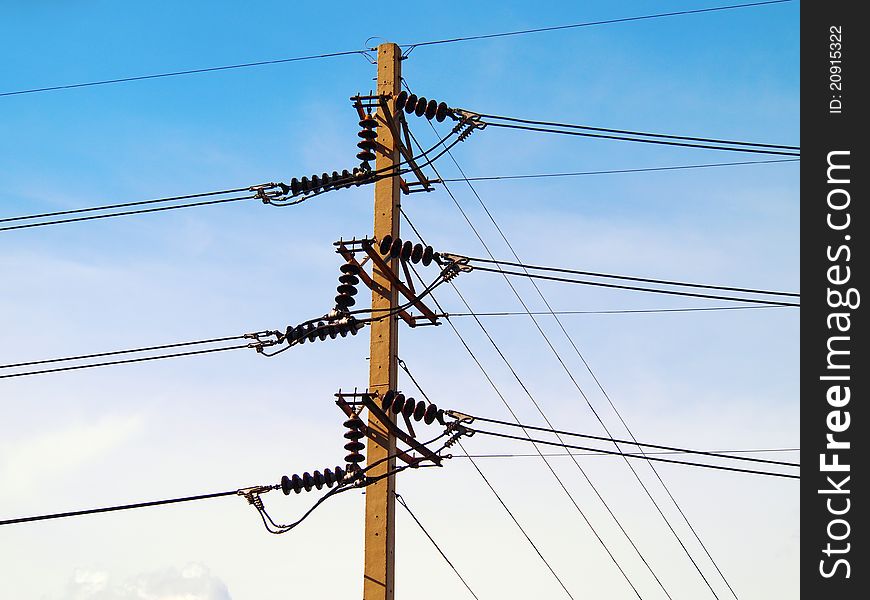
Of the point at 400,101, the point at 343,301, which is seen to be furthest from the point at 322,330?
the point at 400,101

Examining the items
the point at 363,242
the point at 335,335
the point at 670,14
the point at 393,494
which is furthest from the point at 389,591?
the point at 670,14

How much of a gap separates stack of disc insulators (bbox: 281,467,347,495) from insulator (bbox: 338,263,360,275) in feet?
8.52

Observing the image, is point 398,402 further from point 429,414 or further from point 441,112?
point 441,112

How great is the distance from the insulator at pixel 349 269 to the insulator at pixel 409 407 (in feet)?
6.24

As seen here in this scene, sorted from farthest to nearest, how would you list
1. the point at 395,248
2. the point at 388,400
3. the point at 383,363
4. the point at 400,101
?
the point at 400,101 → the point at 395,248 → the point at 383,363 → the point at 388,400

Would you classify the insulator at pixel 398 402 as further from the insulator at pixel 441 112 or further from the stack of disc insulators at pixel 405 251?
the insulator at pixel 441 112

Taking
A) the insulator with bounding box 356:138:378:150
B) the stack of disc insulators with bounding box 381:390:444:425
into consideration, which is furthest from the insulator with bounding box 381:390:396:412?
the insulator with bounding box 356:138:378:150

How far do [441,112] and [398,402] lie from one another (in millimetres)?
4620

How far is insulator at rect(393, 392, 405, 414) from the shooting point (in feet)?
47.1

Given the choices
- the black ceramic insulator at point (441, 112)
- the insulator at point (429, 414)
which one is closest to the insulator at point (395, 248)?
the insulator at point (429, 414)

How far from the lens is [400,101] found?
1612 centimetres

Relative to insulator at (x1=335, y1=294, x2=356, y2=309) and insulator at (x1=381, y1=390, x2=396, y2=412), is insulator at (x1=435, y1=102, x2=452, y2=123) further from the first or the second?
insulator at (x1=381, y1=390, x2=396, y2=412)
